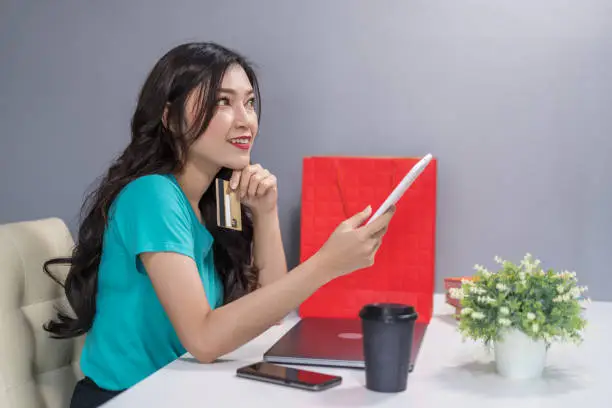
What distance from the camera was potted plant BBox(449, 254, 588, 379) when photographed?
1.05 m

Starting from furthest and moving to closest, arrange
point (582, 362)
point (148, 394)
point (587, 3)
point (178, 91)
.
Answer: point (587, 3) → point (178, 91) → point (582, 362) → point (148, 394)

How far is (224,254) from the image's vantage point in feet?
5.03

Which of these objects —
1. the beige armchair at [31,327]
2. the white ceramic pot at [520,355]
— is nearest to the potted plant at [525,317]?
the white ceramic pot at [520,355]

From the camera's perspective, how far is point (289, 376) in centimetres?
105

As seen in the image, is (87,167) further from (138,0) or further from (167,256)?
(167,256)

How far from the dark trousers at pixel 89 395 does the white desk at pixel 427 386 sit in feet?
0.71

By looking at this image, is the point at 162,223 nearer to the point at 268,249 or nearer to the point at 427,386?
the point at 268,249

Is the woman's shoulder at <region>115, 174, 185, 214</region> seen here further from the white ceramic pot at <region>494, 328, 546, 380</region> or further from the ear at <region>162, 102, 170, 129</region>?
the white ceramic pot at <region>494, 328, 546, 380</region>

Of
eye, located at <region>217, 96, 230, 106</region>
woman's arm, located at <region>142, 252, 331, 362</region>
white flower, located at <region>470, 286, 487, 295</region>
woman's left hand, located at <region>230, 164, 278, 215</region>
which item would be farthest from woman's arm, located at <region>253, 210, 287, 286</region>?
white flower, located at <region>470, 286, 487, 295</region>

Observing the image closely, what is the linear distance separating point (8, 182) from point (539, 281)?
1326mm

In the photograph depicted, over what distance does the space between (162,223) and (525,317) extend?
580mm

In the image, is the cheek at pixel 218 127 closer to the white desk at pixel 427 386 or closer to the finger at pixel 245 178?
the finger at pixel 245 178

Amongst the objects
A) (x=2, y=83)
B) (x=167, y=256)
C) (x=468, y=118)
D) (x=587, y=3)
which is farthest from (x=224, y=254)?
(x=587, y=3)

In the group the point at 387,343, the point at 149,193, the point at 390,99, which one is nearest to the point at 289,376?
the point at 387,343
